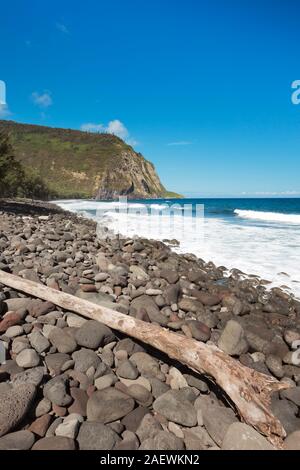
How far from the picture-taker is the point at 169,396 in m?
2.69

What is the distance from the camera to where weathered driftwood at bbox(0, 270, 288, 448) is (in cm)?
235

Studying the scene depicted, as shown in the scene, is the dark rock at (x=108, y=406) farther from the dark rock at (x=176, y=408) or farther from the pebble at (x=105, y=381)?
the dark rock at (x=176, y=408)

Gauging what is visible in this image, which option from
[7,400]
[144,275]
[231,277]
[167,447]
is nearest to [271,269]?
[231,277]

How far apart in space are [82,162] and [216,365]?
11907cm

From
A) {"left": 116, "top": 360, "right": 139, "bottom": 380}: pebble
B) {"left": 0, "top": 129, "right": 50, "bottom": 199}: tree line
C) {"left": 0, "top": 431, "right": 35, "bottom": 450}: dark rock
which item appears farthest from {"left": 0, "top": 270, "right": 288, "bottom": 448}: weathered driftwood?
{"left": 0, "top": 129, "right": 50, "bottom": 199}: tree line

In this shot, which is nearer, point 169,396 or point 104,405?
point 104,405

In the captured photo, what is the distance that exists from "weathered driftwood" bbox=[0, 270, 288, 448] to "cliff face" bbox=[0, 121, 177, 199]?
90.8 meters

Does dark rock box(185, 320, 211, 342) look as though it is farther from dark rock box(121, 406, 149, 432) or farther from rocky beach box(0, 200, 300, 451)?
dark rock box(121, 406, 149, 432)

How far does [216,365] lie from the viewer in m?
2.78

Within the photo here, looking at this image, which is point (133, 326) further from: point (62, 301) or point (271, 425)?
point (271, 425)

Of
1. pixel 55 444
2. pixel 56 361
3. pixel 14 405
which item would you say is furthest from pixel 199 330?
pixel 14 405

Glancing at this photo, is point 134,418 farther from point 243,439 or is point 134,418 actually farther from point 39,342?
point 39,342
